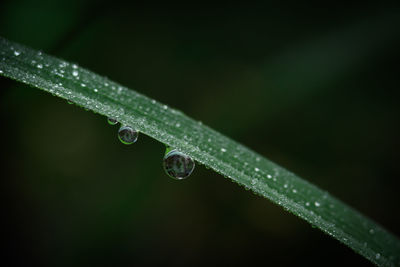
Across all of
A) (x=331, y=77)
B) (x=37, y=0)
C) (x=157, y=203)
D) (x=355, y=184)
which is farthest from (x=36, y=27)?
(x=355, y=184)

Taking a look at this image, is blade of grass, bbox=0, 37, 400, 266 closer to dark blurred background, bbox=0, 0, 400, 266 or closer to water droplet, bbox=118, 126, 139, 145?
water droplet, bbox=118, 126, 139, 145

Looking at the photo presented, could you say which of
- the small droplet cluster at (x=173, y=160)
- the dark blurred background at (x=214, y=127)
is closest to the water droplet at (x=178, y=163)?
the small droplet cluster at (x=173, y=160)

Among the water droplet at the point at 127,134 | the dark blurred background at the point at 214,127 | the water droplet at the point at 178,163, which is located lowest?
the water droplet at the point at 178,163

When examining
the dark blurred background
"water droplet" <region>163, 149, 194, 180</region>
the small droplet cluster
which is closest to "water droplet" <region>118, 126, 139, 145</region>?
the small droplet cluster

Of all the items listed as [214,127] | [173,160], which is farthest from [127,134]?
[214,127]

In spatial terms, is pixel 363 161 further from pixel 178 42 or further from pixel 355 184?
pixel 178 42

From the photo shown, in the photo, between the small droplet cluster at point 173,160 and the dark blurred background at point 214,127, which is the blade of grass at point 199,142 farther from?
the dark blurred background at point 214,127

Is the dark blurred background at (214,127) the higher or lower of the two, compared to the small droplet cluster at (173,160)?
higher
